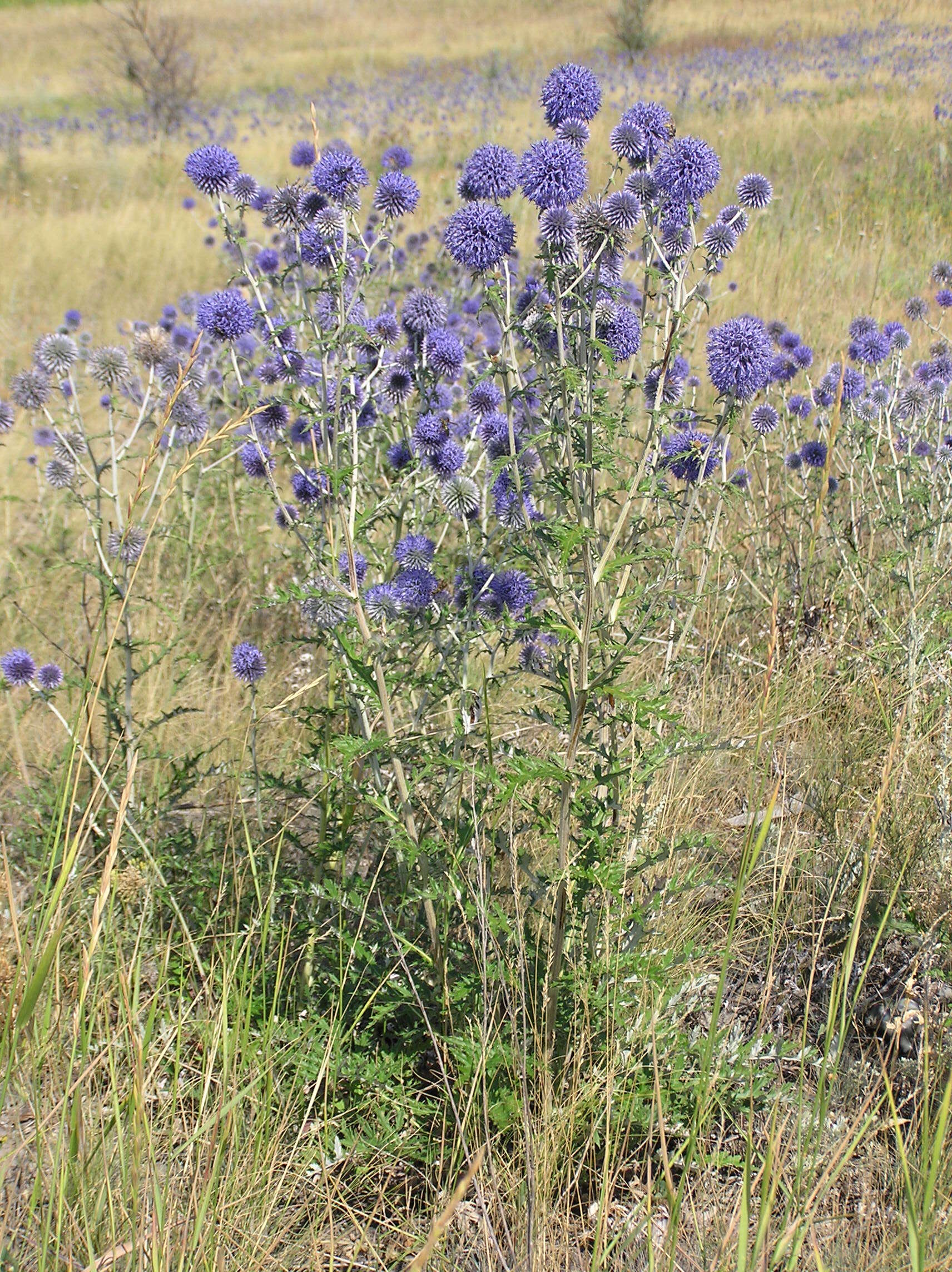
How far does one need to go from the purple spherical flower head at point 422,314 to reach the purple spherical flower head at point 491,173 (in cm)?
61

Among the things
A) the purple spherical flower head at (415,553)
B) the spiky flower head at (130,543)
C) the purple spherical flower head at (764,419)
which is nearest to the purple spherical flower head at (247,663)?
the spiky flower head at (130,543)

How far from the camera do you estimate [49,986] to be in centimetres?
198

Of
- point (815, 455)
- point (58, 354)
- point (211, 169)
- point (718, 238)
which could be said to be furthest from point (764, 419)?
point (58, 354)

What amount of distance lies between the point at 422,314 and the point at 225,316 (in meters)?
0.64

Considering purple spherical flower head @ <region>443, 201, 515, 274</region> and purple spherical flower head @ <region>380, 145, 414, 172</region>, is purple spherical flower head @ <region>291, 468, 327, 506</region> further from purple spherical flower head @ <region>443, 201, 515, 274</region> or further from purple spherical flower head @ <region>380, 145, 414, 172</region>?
purple spherical flower head @ <region>380, 145, 414, 172</region>

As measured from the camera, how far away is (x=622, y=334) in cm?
232

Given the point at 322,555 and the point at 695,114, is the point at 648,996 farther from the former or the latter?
the point at 695,114

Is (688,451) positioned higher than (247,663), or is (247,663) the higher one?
(688,451)

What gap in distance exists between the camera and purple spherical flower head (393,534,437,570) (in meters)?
2.33

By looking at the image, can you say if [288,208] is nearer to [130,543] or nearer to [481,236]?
[481,236]

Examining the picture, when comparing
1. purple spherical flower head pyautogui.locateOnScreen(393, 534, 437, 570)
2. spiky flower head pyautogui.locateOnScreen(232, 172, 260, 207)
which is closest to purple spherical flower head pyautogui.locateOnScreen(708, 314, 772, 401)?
purple spherical flower head pyautogui.locateOnScreen(393, 534, 437, 570)

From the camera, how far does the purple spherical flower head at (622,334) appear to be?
91.3 inches

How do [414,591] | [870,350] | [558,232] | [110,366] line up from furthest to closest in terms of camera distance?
[870,350] < [110,366] < [414,591] < [558,232]

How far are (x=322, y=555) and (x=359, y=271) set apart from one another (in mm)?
839
